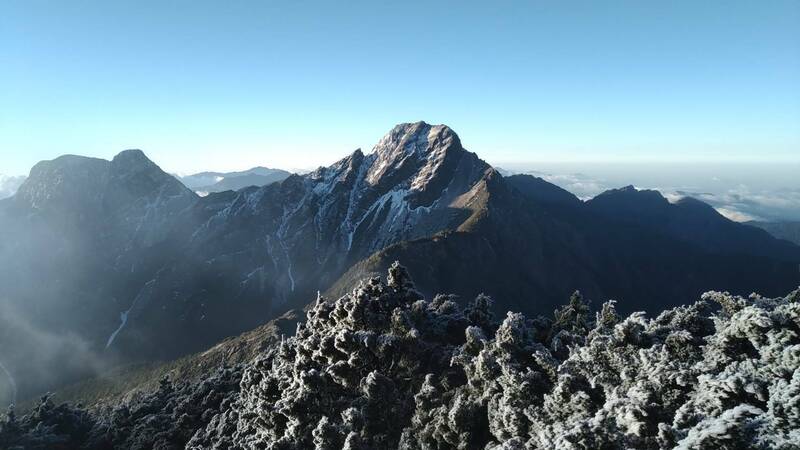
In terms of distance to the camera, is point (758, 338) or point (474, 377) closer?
point (758, 338)

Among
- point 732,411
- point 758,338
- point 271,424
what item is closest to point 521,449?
point 732,411

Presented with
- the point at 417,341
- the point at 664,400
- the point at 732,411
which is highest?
the point at 732,411

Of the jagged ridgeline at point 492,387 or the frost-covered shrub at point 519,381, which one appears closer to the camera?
the frost-covered shrub at point 519,381

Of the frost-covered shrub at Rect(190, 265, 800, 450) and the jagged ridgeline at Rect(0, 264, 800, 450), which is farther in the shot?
the jagged ridgeline at Rect(0, 264, 800, 450)

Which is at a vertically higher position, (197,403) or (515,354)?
(515,354)

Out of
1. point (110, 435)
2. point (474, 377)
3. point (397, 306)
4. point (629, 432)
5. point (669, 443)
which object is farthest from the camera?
point (110, 435)

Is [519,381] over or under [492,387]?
over

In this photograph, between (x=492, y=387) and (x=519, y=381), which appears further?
(x=492, y=387)

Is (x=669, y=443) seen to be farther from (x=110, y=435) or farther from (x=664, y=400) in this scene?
(x=110, y=435)
